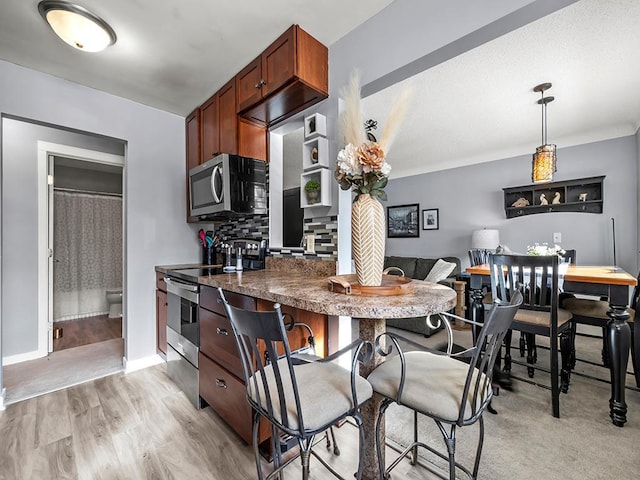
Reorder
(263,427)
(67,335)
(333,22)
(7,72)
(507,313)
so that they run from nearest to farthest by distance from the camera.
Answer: (507,313) < (263,427) < (333,22) < (7,72) < (67,335)

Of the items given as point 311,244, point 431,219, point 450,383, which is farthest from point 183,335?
point 431,219

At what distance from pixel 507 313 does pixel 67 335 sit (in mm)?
4383

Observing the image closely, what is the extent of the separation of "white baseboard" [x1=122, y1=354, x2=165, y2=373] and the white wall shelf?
7.63 ft

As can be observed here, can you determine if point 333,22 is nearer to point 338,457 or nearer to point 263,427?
point 263,427

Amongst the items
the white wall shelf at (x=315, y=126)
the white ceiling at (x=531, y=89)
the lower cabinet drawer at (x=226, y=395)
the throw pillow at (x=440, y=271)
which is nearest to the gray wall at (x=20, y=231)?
the white wall shelf at (x=315, y=126)

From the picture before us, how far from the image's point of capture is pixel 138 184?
8.29 ft

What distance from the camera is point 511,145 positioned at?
12.9 feet

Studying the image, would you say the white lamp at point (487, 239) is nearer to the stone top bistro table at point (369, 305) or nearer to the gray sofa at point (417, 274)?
the gray sofa at point (417, 274)

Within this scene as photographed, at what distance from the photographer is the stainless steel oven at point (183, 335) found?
1854 millimetres

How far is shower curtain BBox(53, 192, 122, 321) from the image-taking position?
3.95m

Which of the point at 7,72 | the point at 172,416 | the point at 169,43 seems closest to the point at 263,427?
the point at 172,416

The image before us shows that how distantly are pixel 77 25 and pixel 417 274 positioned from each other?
12.8 ft

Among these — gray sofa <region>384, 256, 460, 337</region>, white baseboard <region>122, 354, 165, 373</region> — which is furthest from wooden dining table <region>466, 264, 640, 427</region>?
white baseboard <region>122, 354, 165, 373</region>

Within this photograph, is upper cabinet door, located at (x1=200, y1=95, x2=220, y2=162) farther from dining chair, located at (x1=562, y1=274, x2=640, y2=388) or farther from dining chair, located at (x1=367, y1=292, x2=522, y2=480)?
dining chair, located at (x1=562, y1=274, x2=640, y2=388)
